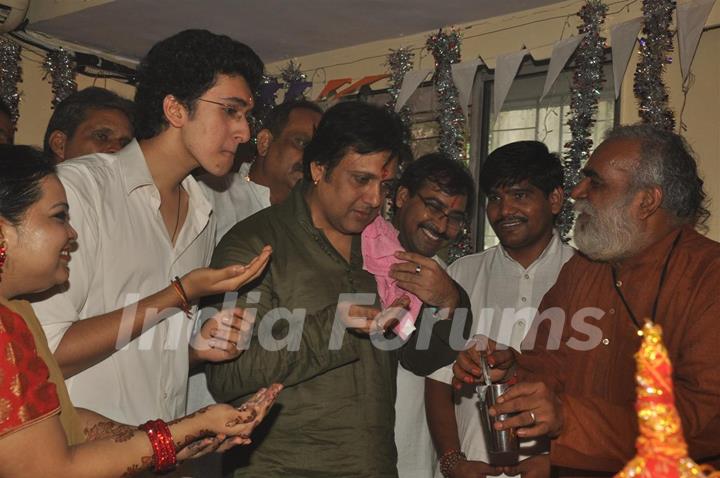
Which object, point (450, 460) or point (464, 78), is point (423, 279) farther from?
point (464, 78)

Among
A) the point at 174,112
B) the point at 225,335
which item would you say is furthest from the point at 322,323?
the point at 174,112

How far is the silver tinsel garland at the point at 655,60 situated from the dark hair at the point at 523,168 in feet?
3.28

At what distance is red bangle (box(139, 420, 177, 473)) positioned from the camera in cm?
189

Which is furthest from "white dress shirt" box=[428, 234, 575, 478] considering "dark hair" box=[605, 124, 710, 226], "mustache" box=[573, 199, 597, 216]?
"dark hair" box=[605, 124, 710, 226]

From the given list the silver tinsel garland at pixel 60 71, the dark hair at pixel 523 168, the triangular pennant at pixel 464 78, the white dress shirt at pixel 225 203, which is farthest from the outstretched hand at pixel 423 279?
the silver tinsel garland at pixel 60 71

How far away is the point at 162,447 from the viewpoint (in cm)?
189

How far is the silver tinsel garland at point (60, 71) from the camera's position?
6.85 metres

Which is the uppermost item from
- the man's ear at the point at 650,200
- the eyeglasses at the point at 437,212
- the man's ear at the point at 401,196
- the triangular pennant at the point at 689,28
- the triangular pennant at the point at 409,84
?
the triangular pennant at the point at 409,84

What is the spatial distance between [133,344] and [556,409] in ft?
4.02

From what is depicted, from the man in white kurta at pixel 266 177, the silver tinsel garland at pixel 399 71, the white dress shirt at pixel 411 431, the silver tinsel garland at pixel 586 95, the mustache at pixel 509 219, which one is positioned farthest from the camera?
the silver tinsel garland at pixel 399 71

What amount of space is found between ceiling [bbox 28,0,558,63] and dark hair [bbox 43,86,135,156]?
5.95 feet

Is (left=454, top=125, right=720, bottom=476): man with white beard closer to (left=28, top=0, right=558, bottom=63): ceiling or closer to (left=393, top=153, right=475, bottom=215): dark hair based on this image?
(left=393, top=153, right=475, bottom=215): dark hair

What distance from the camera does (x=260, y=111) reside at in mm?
6207

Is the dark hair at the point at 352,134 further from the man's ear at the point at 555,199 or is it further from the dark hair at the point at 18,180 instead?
the man's ear at the point at 555,199
